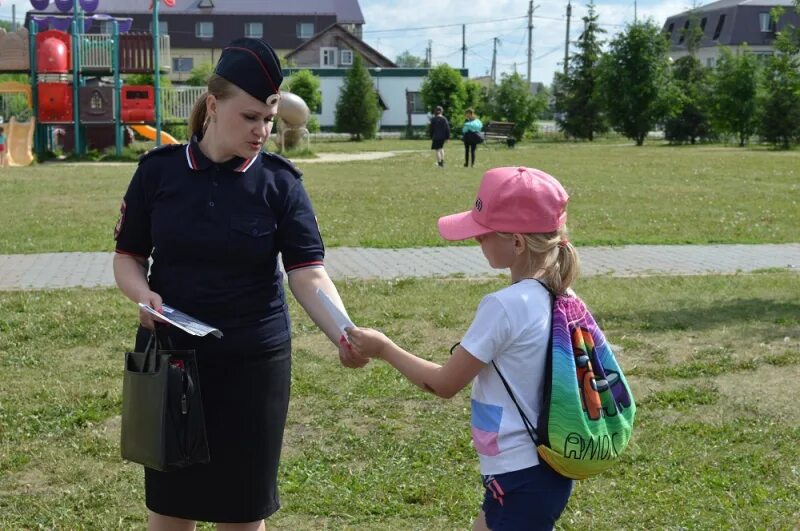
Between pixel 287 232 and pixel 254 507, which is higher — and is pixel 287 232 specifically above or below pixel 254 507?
above

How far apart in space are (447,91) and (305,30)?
33.8 m

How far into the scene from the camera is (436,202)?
18.4 metres

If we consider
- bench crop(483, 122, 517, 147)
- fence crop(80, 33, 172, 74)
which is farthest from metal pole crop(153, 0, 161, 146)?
bench crop(483, 122, 517, 147)

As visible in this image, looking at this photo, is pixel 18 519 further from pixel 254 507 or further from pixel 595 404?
pixel 595 404

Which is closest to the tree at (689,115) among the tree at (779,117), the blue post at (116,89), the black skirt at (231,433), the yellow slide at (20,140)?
the tree at (779,117)

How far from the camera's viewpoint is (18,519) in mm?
4617

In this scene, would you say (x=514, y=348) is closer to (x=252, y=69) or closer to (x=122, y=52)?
(x=252, y=69)

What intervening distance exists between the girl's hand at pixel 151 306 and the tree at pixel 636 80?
2035 inches

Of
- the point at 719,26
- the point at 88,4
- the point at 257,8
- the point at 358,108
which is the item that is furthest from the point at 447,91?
the point at 719,26

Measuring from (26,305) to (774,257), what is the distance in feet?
27.1

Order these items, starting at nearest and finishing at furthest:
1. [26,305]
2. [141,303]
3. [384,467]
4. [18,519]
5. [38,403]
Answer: [141,303] → [18,519] → [384,467] → [38,403] → [26,305]

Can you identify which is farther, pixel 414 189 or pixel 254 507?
Result: pixel 414 189

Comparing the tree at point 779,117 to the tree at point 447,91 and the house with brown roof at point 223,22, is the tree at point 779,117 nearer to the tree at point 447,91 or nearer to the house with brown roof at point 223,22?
the tree at point 447,91

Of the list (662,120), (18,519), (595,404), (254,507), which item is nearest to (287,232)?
(254,507)
